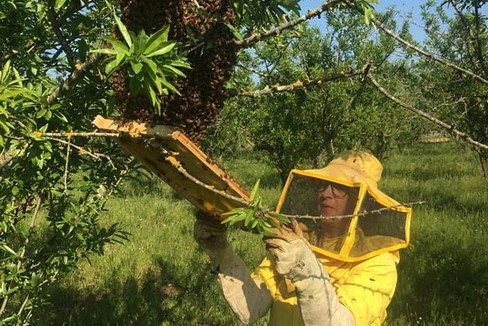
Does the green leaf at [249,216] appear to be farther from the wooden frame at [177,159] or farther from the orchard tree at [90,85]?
the orchard tree at [90,85]

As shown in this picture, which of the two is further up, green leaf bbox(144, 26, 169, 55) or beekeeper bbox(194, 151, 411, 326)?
green leaf bbox(144, 26, 169, 55)

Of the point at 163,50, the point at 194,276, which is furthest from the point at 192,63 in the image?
the point at 194,276

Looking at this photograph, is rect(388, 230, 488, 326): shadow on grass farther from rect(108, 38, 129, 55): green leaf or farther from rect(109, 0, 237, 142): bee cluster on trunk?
rect(108, 38, 129, 55): green leaf

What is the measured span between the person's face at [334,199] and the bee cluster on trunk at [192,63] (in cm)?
98

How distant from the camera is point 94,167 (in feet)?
7.40

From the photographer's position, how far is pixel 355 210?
2105mm

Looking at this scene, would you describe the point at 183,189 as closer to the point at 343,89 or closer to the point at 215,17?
the point at 215,17

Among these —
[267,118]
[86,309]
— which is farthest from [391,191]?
[86,309]

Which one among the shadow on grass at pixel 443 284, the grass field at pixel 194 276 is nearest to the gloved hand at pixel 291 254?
the grass field at pixel 194 276

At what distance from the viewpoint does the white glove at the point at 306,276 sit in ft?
5.74

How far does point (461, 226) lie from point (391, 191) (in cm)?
415

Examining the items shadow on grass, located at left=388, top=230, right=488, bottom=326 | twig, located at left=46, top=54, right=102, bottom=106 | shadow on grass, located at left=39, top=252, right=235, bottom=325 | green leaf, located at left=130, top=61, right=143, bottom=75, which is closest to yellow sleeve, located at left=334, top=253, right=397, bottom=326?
twig, located at left=46, top=54, right=102, bottom=106

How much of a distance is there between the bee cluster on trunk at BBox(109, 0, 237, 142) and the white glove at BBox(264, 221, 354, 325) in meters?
0.56

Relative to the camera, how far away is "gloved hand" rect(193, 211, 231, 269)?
203 centimetres
